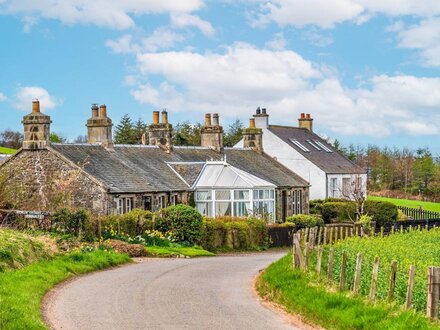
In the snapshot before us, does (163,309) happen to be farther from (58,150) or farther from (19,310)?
(58,150)

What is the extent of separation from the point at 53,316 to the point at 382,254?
10.3 meters

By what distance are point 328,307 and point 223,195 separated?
30.1 meters

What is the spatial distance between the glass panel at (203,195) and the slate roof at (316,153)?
55.3 ft

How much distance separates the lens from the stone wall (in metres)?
39.4

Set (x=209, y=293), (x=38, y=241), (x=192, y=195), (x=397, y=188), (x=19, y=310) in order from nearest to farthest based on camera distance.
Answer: (x=19, y=310)
(x=209, y=293)
(x=38, y=241)
(x=192, y=195)
(x=397, y=188)

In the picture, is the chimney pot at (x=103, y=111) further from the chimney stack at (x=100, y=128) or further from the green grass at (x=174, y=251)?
the green grass at (x=174, y=251)

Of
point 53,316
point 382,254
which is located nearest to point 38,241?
point 53,316

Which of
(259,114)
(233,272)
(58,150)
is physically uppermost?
(259,114)

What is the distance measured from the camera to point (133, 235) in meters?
34.1

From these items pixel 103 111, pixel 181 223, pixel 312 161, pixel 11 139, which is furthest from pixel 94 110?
pixel 11 139

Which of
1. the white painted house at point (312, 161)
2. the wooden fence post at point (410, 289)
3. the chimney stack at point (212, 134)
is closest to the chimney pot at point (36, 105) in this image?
the chimney stack at point (212, 134)

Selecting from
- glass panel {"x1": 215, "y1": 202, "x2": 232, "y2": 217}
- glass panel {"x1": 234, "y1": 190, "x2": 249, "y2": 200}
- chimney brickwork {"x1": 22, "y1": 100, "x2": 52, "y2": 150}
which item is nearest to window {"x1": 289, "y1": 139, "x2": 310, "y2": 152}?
glass panel {"x1": 234, "y1": 190, "x2": 249, "y2": 200}

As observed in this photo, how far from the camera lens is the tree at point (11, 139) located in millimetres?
102500

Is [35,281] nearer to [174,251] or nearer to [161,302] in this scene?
[161,302]
